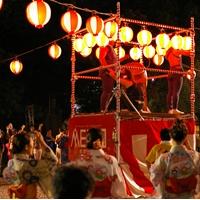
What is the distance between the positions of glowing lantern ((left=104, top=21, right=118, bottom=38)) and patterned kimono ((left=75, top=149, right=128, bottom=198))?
550 cm

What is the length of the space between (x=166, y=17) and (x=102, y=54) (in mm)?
8902

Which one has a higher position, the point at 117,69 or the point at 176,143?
the point at 117,69

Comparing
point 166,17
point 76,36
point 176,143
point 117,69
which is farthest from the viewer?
point 166,17

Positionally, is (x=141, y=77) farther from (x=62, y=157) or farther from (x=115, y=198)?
(x=115, y=198)

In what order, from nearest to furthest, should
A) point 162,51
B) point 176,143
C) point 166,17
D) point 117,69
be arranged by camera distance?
point 176,143, point 117,69, point 162,51, point 166,17

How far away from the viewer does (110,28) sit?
1044 cm

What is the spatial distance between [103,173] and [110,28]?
570cm

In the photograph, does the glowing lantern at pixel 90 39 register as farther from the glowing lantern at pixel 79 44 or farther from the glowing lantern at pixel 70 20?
the glowing lantern at pixel 70 20

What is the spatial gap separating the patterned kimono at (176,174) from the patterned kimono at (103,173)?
0.50 metres

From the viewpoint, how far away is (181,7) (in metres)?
19.8

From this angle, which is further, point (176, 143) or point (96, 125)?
point (96, 125)

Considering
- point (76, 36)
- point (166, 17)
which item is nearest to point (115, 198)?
point (76, 36)

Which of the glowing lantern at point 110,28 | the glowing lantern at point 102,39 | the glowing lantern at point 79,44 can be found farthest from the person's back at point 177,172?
the glowing lantern at point 79,44

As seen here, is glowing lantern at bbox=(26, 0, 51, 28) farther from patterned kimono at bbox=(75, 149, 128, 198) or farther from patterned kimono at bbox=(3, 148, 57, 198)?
patterned kimono at bbox=(3, 148, 57, 198)
